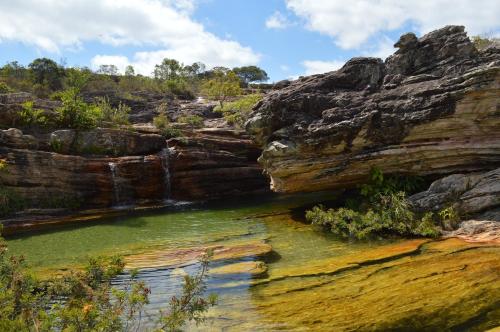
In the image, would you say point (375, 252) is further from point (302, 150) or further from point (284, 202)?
point (284, 202)

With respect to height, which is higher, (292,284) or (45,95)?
(45,95)

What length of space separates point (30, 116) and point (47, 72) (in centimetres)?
2927

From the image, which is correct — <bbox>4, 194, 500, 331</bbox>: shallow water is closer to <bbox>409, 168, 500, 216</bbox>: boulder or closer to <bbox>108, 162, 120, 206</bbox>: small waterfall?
<bbox>409, 168, 500, 216</bbox>: boulder

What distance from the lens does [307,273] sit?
11.0 m

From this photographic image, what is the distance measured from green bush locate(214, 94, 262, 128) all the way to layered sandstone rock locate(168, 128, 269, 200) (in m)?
2.10

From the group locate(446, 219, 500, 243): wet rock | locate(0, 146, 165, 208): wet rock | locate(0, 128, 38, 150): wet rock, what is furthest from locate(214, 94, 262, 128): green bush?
locate(446, 219, 500, 243): wet rock

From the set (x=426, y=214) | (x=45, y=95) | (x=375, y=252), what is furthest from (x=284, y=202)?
(x=45, y=95)

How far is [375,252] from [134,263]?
686cm

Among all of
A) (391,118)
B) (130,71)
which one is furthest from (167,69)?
(391,118)

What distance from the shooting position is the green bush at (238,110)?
31359 mm

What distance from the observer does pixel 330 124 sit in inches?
707

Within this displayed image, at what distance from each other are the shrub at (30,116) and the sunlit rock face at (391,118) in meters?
12.5

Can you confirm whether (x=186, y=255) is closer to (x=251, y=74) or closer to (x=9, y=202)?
(x=9, y=202)

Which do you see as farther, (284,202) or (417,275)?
(284,202)
